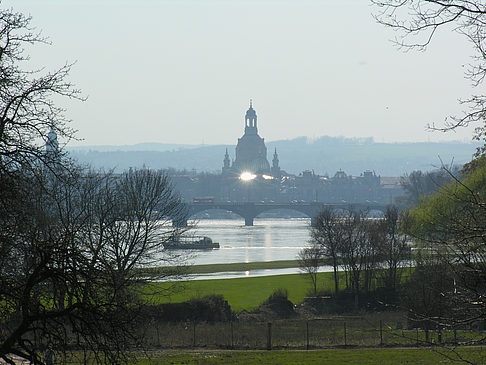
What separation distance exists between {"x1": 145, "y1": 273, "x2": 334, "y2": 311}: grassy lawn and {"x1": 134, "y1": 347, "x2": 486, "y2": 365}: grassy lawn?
510 inches

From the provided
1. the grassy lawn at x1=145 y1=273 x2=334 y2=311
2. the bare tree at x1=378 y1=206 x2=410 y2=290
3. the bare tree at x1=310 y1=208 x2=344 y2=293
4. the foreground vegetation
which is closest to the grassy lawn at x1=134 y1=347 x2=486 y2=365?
the foreground vegetation

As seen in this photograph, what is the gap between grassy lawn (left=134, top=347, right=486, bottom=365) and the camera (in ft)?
62.5

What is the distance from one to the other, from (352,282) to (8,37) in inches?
1362

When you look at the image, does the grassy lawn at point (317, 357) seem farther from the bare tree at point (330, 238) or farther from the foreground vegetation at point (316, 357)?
the bare tree at point (330, 238)

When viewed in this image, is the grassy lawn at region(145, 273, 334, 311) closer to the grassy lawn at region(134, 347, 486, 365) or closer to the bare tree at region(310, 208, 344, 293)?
the bare tree at region(310, 208, 344, 293)

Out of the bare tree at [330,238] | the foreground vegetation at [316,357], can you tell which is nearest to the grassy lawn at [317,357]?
the foreground vegetation at [316,357]

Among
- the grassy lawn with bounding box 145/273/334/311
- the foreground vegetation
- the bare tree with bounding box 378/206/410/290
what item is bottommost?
the grassy lawn with bounding box 145/273/334/311

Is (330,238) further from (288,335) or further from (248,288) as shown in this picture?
(288,335)

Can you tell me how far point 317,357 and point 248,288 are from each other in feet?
72.8

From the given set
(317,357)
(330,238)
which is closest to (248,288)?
(330,238)

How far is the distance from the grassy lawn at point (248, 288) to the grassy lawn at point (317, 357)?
510 inches

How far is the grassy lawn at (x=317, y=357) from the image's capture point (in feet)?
62.5

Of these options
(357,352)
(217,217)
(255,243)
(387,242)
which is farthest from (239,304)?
(217,217)

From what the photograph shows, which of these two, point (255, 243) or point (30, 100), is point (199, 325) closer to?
point (30, 100)
